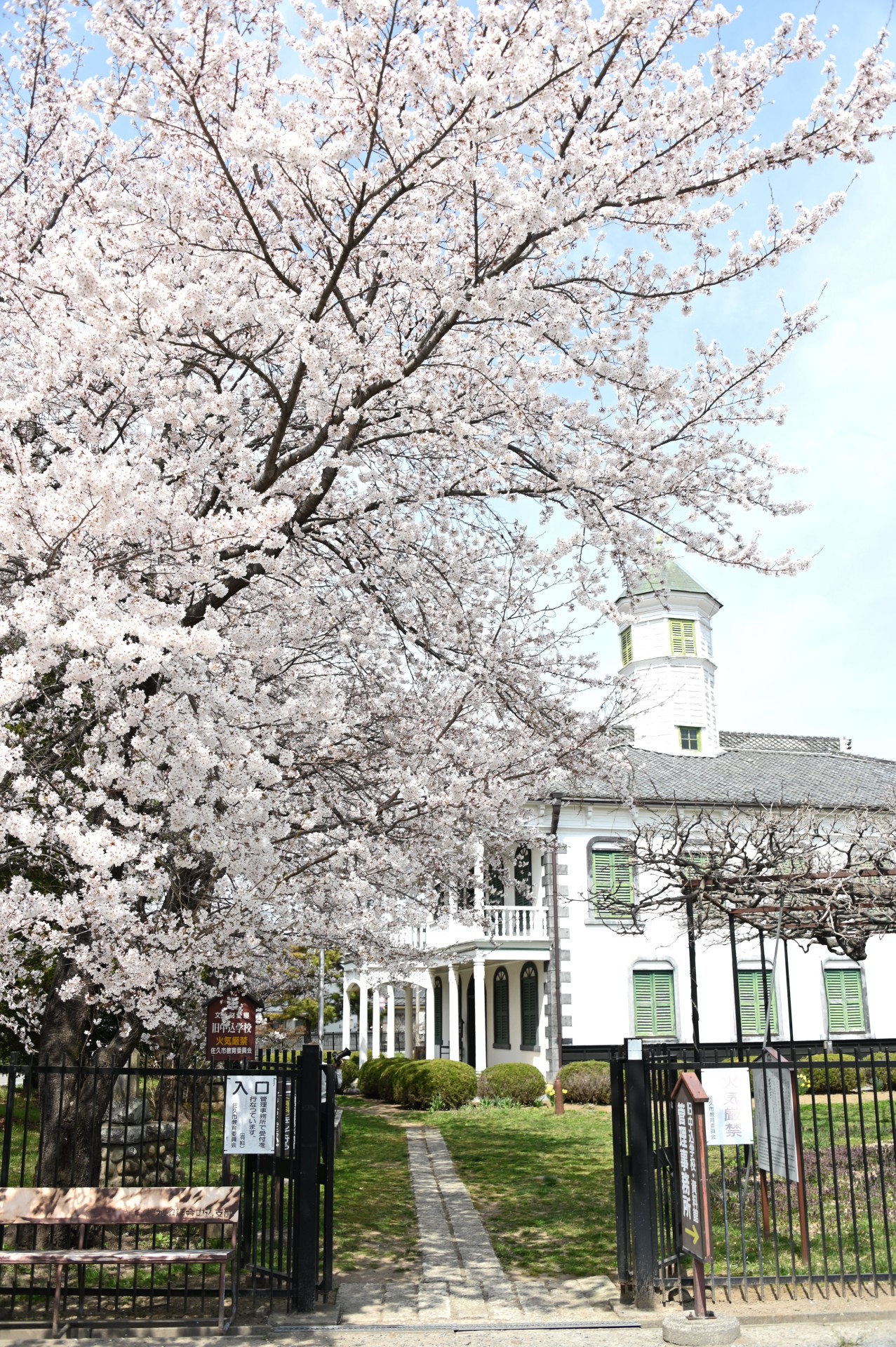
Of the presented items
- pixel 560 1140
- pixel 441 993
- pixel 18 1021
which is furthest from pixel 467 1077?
pixel 18 1021

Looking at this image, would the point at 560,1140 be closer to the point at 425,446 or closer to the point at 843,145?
the point at 425,446

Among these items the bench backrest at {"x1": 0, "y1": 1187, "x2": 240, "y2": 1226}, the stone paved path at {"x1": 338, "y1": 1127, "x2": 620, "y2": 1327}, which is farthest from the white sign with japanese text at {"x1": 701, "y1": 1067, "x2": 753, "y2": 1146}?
the bench backrest at {"x1": 0, "y1": 1187, "x2": 240, "y2": 1226}

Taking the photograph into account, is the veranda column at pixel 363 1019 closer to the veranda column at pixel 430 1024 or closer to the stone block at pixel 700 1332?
the veranda column at pixel 430 1024

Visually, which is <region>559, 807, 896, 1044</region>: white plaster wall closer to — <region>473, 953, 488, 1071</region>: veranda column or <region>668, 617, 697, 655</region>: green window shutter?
<region>473, 953, 488, 1071</region>: veranda column

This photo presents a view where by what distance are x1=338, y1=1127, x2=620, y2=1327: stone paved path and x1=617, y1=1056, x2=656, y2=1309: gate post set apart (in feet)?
1.03

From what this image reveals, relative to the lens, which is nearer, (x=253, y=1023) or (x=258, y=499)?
(x=258, y=499)

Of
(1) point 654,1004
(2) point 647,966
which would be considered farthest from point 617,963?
(1) point 654,1004

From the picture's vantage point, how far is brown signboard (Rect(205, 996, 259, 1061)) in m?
9.10

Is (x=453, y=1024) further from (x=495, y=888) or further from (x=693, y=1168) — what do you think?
(x=693, y=1168)

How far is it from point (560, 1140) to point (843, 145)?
13395mm

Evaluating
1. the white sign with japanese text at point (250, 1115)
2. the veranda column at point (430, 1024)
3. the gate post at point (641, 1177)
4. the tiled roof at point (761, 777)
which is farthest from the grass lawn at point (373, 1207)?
the tiled roof at point (761, 777)

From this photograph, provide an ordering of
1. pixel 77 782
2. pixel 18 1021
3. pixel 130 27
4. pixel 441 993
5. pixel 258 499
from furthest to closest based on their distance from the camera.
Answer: pixel 441 993
pixel 18 1021
pixel 77 782
pixel 258 499
pixel 130 27

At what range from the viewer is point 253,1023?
9297 mm

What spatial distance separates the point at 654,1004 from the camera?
916 inches
